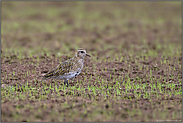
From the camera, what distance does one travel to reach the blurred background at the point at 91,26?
1933cm

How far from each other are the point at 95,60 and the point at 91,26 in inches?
333

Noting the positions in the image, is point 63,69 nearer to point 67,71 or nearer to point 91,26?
point 67,71

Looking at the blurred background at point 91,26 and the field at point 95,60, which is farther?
the blurred background at point 91,26

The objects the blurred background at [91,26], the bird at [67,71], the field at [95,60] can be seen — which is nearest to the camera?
the field at [95,60]

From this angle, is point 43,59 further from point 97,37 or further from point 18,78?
point 97,37

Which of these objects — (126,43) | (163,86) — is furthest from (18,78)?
(126,43)

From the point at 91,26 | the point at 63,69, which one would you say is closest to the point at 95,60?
the point at 63,69

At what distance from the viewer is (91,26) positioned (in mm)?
23859

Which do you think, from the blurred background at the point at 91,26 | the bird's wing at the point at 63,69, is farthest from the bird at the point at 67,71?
the blurred background at the point at 91,26

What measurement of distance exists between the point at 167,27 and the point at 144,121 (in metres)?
16.3

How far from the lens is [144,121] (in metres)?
8.91

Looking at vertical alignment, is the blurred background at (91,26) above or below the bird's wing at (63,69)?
above

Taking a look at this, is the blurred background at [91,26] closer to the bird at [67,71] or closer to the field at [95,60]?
the field at [95,60]

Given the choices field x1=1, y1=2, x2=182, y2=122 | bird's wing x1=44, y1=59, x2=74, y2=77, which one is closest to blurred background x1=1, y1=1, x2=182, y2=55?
field x1=1, y1=2, x2=182, y2=122
